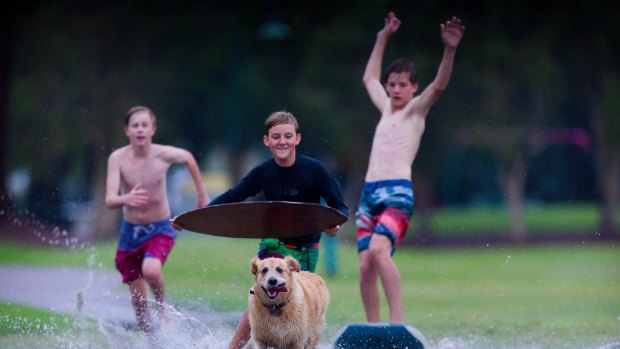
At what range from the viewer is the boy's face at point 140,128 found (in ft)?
28.9

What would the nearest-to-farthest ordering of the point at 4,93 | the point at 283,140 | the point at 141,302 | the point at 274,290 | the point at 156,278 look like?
the point at 274,290 → the point at 283,140 → the point at 156,278 → the point at 141,302 → the point at 4,93

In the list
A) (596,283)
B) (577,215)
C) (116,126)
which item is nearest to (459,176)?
(577,215)

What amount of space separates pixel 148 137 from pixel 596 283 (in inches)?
421

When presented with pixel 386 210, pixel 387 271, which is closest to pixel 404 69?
pixel 386 210

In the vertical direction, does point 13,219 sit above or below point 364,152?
below

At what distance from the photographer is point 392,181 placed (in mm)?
8094

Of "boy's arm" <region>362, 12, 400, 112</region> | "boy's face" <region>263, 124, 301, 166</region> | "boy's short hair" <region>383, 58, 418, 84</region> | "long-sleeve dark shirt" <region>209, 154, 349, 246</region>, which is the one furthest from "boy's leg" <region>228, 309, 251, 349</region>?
"boy's arm" <region>362, 12, 400, 112</region>

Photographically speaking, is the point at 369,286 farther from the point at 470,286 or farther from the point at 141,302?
the point at 470,286

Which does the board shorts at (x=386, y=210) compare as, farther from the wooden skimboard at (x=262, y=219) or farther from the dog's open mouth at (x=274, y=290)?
the dog's open mouth at (x=274, y=290)

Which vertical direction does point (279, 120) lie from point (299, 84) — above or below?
below

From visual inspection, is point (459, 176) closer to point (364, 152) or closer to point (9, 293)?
point (364, 152)

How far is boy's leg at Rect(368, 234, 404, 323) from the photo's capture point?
7820 mm

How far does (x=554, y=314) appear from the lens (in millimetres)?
11594

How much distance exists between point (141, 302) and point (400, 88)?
258 cm
